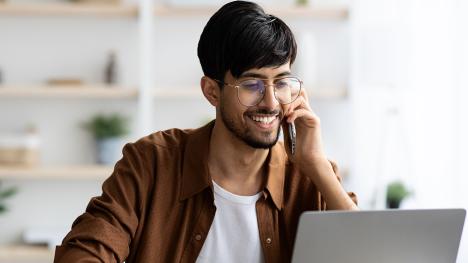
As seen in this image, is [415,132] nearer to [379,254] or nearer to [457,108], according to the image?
[457,108]

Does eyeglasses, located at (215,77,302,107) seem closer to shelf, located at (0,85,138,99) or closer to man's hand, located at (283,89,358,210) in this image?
man's hand, located at (283,89,358,210)

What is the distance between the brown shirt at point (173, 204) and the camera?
5.74 feet

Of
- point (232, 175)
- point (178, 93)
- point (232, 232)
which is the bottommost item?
point (178, 93)

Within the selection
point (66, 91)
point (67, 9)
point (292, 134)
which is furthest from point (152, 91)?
point (292, 134)

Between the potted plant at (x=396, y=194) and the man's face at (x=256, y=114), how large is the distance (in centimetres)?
220

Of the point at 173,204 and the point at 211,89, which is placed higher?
the point at 211,89

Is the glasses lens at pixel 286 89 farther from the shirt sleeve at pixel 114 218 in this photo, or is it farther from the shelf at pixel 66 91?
the shelf at pixel 66 91

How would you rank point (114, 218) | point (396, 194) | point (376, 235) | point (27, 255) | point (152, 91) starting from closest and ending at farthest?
point (376, 235) < point (114, 218) < point (396, 194) < point (27, 255) < point (152, 91)

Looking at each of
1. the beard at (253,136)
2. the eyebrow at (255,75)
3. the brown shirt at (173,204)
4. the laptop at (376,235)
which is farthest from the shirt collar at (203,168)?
the laptop at (376,235)

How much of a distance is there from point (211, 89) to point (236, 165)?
0.20 meters

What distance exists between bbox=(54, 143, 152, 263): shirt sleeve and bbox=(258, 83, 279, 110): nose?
1.06 ft

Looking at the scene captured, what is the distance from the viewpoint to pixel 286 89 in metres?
1.78

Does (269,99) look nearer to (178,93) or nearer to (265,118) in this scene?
(265,118)

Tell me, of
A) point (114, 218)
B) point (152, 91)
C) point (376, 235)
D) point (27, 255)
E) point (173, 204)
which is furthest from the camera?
point (152, 91)
